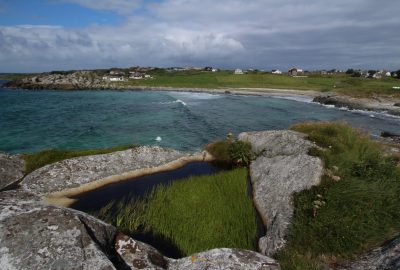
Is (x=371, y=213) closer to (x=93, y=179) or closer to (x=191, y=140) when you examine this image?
(x=93, y=179)

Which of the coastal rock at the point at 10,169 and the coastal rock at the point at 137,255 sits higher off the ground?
the coastal rock at the point at 137,255

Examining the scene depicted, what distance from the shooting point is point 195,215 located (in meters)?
19.5

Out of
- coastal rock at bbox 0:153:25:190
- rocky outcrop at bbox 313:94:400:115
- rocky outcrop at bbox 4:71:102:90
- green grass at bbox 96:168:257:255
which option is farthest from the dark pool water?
rocky outcrop at bbox 4:71:102:90

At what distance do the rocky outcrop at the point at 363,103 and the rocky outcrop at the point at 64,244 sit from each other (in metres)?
91.9

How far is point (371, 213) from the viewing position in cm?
1551

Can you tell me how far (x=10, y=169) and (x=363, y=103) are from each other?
324ft

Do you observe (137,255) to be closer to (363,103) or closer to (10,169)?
(10,169)

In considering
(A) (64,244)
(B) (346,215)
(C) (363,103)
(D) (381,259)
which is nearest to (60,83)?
(C) (363,103)

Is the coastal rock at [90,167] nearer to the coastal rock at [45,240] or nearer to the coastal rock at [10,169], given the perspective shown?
the coastal rock at [10,169]

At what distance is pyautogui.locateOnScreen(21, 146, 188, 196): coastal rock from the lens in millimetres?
25328

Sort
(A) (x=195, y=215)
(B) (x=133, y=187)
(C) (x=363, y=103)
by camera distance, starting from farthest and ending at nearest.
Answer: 1. (C) (x=363, y=103)
2. (B) (x=133, y=187)
3. (A) (x=195, y=215)

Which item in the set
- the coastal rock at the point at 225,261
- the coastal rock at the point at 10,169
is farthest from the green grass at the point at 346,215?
the coastal rock at the point at 10,169

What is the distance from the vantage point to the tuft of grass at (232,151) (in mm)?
30844

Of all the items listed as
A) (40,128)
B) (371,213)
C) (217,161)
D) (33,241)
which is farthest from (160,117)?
(33,241)
